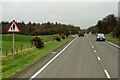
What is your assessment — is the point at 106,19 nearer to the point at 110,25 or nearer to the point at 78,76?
the point at 110,25

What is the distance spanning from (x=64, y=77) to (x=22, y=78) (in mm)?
1872

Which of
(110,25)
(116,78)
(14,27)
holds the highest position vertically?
(110,25)

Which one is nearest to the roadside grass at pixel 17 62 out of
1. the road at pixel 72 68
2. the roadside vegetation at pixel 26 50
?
the roadside vegetation at pixel 26 50

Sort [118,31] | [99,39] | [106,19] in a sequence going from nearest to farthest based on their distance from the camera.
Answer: [118,31], [99,39], [106,19]

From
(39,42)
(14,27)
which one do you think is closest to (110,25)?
(39,42)

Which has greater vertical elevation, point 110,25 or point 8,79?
point 110,25

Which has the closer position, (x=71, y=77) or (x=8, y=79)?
(x=8, y=79)

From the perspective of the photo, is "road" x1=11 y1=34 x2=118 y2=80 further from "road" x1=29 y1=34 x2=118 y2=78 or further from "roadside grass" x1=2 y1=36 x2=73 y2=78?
"roadside grass" x1=2 y1=36 x2=73 y2=78

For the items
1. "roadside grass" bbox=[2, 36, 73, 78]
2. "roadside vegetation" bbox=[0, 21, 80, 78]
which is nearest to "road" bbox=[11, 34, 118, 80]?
"roadside grass" bbox=[2, 36, 73, 78]

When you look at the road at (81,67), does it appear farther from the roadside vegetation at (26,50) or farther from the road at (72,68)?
the roadside vegetation at (26,50)

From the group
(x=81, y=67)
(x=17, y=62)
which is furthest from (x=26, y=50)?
(x=81, y=67)

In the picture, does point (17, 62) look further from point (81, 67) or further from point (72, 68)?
point (81, 67)

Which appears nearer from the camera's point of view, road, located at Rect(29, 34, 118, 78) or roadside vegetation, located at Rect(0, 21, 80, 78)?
road, located at Rect(29, 34, 118, 78)

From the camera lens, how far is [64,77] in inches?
269
